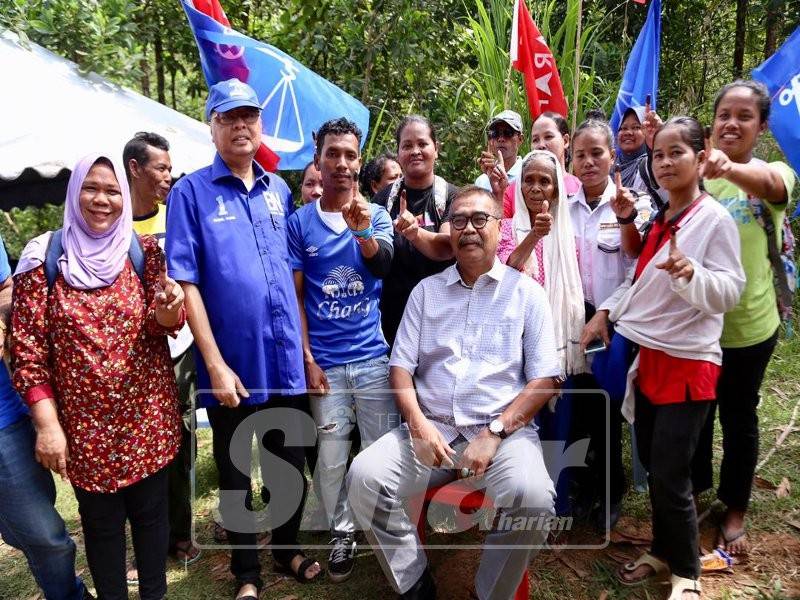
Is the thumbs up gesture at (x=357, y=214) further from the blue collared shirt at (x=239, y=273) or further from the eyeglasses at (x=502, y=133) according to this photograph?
the eyeglasses at (x=502, y=133)

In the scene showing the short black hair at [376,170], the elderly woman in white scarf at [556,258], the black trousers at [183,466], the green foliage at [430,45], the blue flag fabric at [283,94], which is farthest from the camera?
the green foliage at [430,45]

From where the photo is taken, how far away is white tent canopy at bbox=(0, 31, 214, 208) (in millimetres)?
4566

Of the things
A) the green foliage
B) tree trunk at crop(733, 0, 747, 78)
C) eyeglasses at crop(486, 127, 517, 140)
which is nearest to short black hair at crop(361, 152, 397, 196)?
eyeglasses at crop(486, 127, 517, 140)

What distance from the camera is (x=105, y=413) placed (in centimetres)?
233

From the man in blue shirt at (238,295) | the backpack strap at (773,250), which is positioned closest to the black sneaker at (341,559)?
the man in blue shirt at (238,295)

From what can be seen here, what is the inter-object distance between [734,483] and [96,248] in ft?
9.94

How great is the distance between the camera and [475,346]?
9.21 ft

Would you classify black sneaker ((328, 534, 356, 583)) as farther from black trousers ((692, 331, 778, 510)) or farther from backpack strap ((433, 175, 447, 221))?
black trousers ((692, 331, 778, 510))

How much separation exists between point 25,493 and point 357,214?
1.73 meters

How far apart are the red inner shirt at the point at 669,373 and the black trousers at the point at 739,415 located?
1.04 feet

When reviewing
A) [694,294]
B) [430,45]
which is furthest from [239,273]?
[430,45]

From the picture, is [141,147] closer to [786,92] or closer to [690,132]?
[690,132]

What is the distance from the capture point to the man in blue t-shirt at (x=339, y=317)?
2941mm

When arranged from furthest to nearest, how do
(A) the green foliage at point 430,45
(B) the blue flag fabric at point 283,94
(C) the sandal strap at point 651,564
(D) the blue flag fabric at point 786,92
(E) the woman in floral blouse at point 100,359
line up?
(A) the green foliage at point 430,45, (B) the blue flag fabric at point 283,94, (D) the blue flag fabric at point 786,92, (C) the sandal strap at point 651,564, (E) the woman in floral blouse at point 100,359
